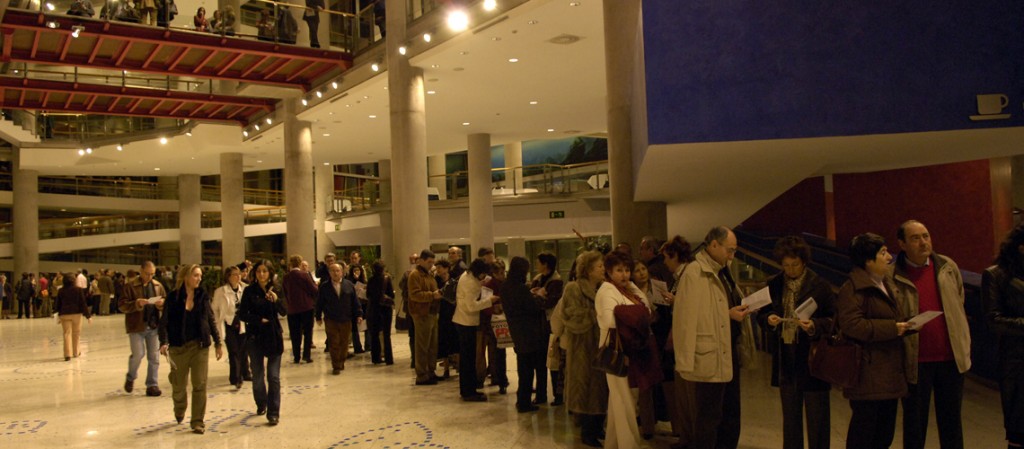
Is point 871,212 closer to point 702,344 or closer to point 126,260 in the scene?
point 702,344

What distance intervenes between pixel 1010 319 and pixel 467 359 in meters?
5.09

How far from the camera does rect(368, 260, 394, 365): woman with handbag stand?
1129 centimetres

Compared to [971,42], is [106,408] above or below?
below

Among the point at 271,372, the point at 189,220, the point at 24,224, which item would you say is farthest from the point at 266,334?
the point at 24,224

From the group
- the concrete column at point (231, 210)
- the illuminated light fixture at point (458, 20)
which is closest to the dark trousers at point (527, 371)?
the illuminated light fixture at point (458, 20)

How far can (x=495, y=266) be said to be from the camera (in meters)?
8.67

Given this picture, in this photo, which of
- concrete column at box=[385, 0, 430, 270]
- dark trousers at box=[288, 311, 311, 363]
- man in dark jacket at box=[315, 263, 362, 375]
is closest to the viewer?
man in dark jacket at box=[315, 263, 362, 375]

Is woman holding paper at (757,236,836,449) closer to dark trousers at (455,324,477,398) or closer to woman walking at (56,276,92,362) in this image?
dark trousers at (455,324,477,398)

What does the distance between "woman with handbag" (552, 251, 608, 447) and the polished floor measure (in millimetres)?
497

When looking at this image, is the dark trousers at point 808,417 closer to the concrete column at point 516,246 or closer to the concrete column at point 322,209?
the concrete column at point 516,246

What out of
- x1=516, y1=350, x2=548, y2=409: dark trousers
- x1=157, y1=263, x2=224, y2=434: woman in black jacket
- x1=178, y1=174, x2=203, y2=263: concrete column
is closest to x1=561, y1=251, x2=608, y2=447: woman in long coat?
x1=516, y1=350, x2=548, y2=409: dark trousers

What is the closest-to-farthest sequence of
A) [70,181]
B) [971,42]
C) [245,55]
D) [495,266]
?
[971,42] < [495,266] < [245,55] < [70,181]

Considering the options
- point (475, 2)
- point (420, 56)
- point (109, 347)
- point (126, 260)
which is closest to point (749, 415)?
point (475, 2)

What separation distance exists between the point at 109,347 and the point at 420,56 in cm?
841
